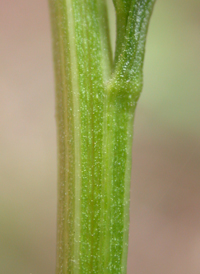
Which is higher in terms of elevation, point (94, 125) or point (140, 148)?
point (94, 125)

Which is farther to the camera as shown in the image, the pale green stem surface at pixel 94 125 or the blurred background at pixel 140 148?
the blurred background at pixel 140 148

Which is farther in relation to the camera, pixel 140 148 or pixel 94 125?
pixel 140 148

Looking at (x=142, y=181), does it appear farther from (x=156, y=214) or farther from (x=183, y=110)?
(x=183, y=110)

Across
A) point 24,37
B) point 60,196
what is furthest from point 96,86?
point 24,37

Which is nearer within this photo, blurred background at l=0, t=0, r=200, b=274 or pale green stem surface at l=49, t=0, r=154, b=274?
pale green stem surface at l=49, t=0, r=154, b=274
